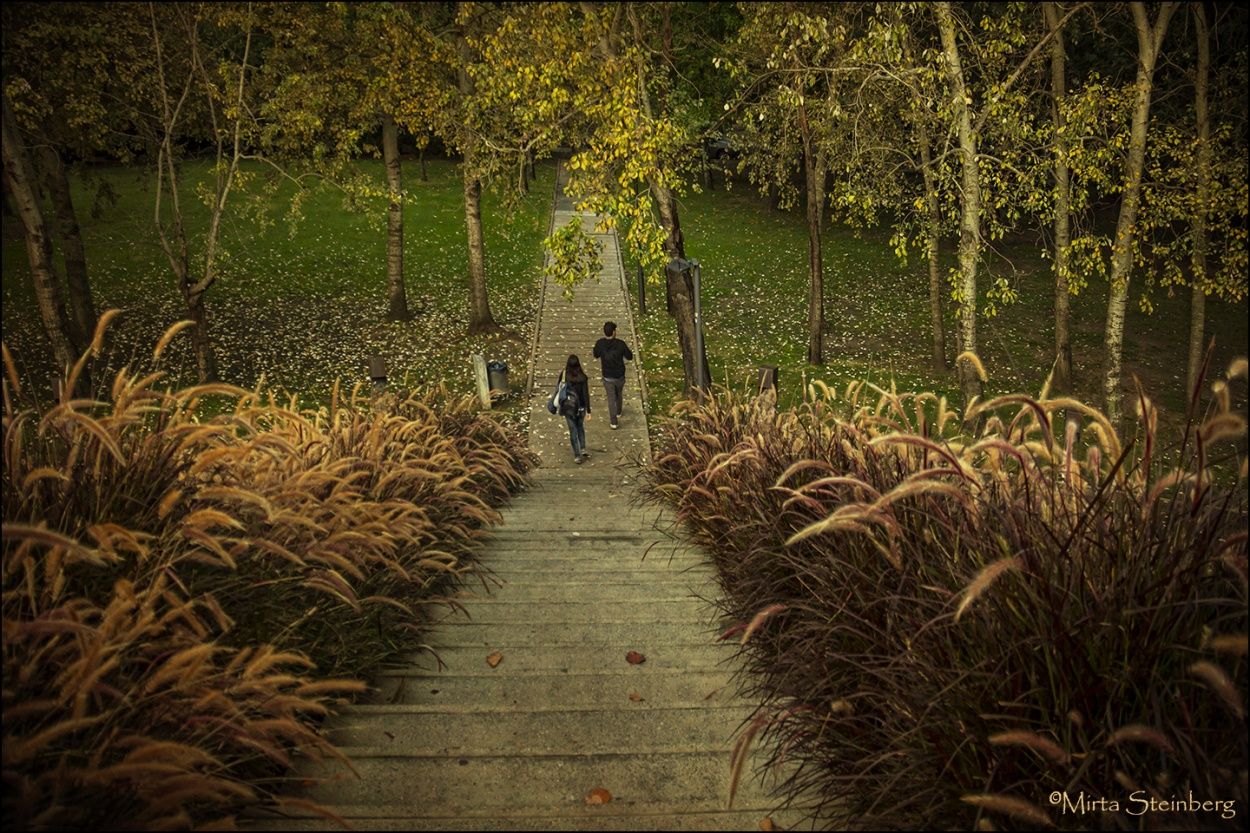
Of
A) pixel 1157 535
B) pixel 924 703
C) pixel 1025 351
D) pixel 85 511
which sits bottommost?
pixel 1025 351

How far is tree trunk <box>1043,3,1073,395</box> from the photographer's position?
11.3m

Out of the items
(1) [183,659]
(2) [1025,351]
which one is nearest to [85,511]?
(1) [183,659]

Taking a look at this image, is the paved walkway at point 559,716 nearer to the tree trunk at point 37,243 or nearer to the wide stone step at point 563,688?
the wide stone step at point 563,688

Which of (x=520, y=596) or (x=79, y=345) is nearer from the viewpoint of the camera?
(x=520, y=596)

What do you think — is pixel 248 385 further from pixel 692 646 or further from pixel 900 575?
pixel 900 575

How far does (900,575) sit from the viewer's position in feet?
13.1

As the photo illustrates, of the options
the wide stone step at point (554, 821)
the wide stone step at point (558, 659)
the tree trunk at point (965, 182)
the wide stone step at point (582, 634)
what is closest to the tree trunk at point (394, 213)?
the tree trunk at point (965, 182)

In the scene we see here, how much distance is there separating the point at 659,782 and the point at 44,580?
2647 mm

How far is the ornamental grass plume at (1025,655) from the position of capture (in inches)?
105

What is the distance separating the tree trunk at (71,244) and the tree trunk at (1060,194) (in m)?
17.5

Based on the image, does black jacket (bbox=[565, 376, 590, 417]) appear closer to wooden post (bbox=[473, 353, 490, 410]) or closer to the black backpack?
the black backpack

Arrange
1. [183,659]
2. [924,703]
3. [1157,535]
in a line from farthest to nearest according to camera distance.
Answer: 1. [1157,535]
2. [924,703]
3. [183,659]

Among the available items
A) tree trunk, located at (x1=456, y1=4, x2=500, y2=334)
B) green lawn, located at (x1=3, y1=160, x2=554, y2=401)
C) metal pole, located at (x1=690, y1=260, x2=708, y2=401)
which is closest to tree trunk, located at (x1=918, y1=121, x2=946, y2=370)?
metal pole, located at (x1=690, y1=260, x2=708, y2=401)

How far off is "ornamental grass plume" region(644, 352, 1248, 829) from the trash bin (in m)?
11.9
